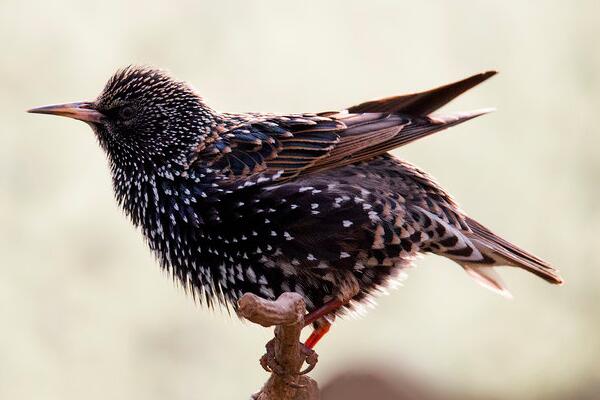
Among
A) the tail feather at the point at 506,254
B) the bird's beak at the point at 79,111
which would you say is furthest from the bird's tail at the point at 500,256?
the bird's beak at the point at 79,111

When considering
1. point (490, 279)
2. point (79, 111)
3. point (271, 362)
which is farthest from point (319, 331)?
point (79, 111)

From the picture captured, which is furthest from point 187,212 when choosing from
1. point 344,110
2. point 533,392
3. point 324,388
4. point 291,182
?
point 533,392

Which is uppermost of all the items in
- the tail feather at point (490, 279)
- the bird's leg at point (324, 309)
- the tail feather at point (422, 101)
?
the tail feather at point (422, 101)

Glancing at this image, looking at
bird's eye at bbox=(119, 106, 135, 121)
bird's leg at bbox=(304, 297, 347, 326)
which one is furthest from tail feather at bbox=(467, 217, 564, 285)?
bird's eye at bbox=(119, 106, 135, 121)

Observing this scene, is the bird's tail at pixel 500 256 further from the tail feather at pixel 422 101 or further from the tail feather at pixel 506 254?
the tail feather at pixel 422 101

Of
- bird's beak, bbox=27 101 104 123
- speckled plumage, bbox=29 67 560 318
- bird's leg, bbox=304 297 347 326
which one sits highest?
bird's beak, bbox=27 101 104 123

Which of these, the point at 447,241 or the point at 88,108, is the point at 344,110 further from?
the point at 88,108

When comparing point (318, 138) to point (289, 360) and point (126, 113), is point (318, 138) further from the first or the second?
point (289, 360)

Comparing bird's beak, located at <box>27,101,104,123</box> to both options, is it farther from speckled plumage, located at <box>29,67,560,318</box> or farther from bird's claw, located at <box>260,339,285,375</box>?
bird's claw, located at <box>260,339,285,375</box>
